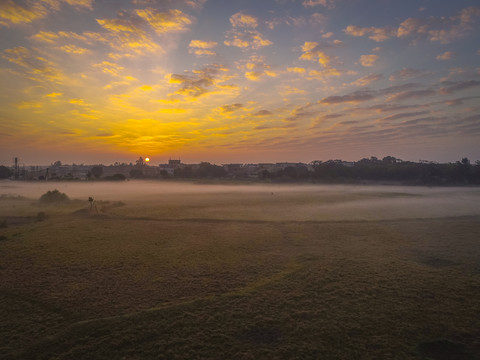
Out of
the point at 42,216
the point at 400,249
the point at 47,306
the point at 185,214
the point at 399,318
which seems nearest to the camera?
the point at 399,318

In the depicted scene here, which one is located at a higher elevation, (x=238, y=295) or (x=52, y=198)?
(x=52, y=198)

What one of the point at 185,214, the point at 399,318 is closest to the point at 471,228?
the point at 399,318

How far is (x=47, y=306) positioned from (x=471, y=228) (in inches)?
1528

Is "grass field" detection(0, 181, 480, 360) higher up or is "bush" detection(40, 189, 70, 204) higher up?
"bush" detection(40, 189, 70, 204)

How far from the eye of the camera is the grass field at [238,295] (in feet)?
33.3

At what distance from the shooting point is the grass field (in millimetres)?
10141

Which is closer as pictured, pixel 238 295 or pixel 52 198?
pixel 238 295

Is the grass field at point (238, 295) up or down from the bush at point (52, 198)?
down

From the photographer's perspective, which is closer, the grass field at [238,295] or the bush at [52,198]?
the grass field at [238,295]

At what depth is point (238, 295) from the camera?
14.0 m

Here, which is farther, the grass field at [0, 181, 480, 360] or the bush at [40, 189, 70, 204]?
the bush at [40, 189, 70, 204]

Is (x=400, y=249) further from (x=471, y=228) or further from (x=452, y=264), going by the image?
(x=471, y=228)

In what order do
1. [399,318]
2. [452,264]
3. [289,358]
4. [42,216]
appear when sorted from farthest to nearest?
[42,216] → [452,264] → [399,318] → [289,358]

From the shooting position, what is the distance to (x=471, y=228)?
30.5m
